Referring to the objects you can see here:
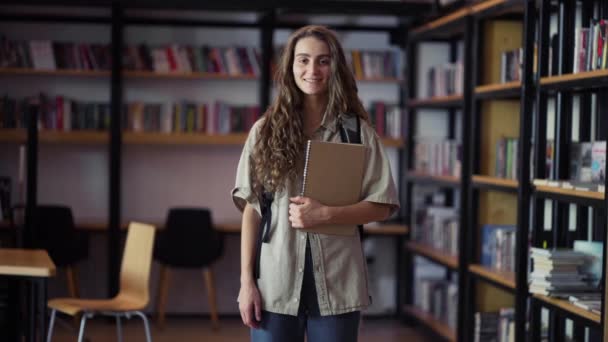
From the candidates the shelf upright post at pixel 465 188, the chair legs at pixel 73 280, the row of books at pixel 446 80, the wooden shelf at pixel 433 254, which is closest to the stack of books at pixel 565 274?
the shelf upright post at pixel 465 188

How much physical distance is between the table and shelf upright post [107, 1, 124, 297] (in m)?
2.36

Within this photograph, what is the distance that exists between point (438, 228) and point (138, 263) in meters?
2.40

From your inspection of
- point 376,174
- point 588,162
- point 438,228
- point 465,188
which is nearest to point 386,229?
point 438,228

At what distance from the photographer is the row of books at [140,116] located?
21.4ft

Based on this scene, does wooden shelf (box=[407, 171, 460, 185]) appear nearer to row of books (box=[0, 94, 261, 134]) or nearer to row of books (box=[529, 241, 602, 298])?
row of books (box=[0, 94, 261, 134])

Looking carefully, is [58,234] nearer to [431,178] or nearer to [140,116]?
[140,116]

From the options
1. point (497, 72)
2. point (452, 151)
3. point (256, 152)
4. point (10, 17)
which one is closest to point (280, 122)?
point (256, 152)

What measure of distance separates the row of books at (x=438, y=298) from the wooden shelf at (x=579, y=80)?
79.9 inches

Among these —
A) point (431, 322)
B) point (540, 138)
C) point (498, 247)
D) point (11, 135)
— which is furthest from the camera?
point (11, 135)

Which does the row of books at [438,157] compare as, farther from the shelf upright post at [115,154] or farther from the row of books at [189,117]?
the shelf upright post at [115,154]

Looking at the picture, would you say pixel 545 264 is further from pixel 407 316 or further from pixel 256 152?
pixel 407 316

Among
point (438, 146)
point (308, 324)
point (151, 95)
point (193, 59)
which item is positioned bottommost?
point (308, 324)

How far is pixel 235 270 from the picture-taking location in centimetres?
702

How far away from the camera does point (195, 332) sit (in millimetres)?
6340
